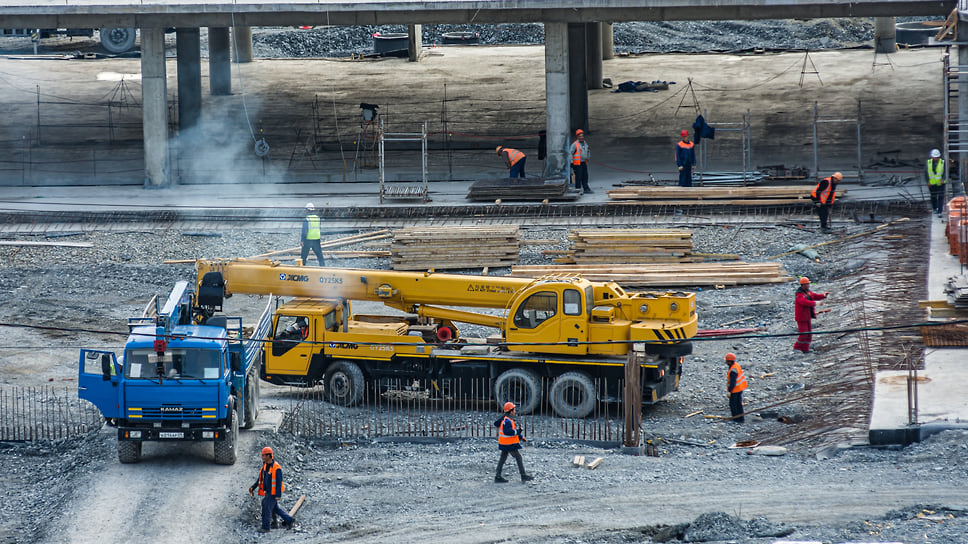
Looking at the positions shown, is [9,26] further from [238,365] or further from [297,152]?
[238,365]

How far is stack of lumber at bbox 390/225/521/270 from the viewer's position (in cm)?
2827

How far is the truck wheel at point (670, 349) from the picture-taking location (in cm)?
1914

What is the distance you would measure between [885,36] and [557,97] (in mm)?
22398

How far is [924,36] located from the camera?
57.2 m

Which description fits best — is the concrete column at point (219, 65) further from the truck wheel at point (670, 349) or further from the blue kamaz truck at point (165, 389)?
the blue kamaz truck at point (165, 389)

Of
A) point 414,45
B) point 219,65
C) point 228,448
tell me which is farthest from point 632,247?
point 414,45

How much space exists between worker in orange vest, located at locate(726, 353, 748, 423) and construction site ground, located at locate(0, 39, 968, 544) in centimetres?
32

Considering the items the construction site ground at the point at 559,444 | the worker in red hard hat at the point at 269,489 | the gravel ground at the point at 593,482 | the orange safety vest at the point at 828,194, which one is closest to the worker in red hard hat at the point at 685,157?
the construction site ground at the point at 559,444

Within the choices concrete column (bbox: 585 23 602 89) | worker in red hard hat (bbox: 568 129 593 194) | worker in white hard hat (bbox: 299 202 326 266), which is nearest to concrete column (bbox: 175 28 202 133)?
concrete column (bbox: 585 23 602 89)

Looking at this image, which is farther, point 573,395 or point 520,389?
point 520,389

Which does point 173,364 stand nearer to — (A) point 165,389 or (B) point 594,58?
(A) point 165,389

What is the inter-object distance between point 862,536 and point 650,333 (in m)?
5.84

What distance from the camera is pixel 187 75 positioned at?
43719 millimetres

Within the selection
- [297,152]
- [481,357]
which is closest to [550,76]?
[297,152]
